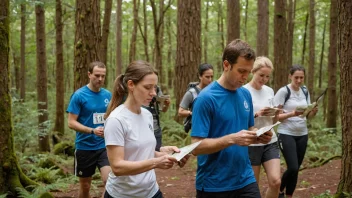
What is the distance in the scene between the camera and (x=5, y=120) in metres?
6.00

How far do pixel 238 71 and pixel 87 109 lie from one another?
3172mm

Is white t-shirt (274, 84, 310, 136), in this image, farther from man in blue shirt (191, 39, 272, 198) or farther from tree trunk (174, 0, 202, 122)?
tree trunk (174, 0, 202, 122)

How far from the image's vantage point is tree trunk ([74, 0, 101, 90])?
334 inches

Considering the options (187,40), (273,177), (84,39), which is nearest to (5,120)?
(84,39)

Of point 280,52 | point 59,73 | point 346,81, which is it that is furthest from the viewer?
point 59,73

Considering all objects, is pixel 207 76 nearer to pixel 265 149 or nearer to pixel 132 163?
pixel 265 149

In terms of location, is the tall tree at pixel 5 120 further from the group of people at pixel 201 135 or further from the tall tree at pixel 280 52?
the tall tree at pixel 280 52

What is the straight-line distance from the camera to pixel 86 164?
598 cm

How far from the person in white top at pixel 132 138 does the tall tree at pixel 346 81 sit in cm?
284

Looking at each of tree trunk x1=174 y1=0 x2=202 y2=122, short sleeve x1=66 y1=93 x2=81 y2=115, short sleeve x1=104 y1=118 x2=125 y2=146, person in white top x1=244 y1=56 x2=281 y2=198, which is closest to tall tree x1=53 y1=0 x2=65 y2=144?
tree trunk x1=174 y1=0 x2=202 y2=122

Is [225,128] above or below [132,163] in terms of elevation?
above

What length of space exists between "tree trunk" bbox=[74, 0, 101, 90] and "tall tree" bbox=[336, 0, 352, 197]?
5205 millimetres

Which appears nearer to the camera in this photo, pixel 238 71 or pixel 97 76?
pixel 238 71

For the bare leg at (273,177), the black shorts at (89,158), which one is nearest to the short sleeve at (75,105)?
the black shorts at (89,158)
